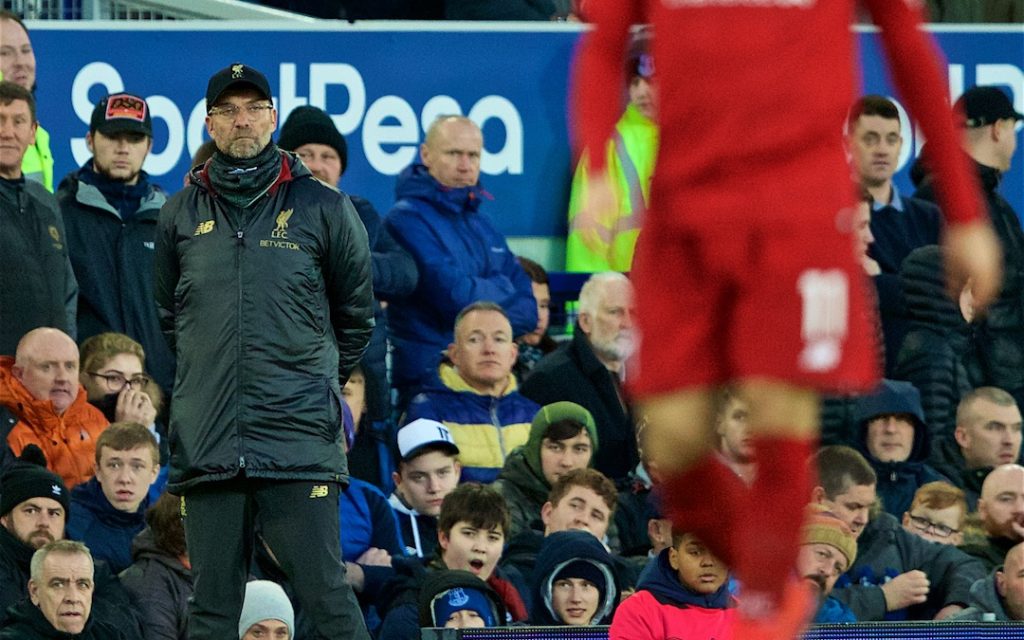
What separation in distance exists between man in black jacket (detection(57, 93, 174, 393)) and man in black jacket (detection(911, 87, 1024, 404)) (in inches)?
168

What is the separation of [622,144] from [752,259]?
6806mm

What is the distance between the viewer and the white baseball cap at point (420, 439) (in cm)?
1014

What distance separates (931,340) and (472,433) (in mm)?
2503

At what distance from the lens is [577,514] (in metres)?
9.72

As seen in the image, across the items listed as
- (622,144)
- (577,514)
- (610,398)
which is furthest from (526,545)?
(622,144)

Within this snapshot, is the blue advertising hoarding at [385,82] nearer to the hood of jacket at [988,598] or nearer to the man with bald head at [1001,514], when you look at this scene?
the man with bald head at [1001,514]

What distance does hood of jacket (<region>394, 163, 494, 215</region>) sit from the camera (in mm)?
11727

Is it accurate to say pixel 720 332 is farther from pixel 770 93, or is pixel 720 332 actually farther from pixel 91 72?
pixel 91 72

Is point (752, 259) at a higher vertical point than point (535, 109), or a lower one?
lower

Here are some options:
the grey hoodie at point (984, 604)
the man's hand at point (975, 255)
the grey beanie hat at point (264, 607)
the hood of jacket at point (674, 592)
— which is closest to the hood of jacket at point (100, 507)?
the grey beanie hat at point (264, 607)

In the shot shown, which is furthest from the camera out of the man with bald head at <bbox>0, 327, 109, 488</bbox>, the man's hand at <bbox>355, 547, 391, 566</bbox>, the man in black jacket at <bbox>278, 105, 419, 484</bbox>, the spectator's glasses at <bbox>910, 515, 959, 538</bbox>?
the man in black jacket at <bbox>278, 105, 419, 484</bbox>

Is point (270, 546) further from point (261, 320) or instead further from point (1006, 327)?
point (1006, 327)

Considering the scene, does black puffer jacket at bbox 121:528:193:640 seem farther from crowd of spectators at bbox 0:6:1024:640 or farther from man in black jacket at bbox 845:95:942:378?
man in black jacket at bbox 845:95:942:378

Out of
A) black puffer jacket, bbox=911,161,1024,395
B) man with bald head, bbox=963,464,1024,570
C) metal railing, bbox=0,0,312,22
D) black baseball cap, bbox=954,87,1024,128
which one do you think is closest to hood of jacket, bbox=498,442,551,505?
man with bald head, bbox=963,464,1024,570
